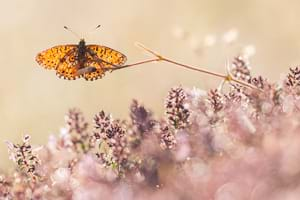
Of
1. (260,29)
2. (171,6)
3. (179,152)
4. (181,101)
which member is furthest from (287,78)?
(171,6)

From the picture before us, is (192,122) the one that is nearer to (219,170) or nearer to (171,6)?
(219,170)

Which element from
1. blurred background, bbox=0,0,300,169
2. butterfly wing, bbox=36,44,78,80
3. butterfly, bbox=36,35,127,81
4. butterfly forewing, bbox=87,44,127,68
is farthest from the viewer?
blurred background, bbox=0,0,300,169

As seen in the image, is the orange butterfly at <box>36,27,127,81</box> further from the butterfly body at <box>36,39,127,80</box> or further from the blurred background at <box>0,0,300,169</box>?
the blurred background at <box>0,0,300,169</box>

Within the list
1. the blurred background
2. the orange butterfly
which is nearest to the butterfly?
the orange butterfly

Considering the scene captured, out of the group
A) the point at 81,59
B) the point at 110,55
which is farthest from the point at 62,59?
the point at 81,59

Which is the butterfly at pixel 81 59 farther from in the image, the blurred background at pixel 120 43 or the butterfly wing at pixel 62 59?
the blurred background at pixel 120 43

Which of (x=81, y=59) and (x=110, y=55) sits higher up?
(x=110, y=55)

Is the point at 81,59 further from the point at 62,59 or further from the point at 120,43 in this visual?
the point at 120,43

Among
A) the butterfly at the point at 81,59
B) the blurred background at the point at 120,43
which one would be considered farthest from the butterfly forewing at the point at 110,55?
the blurred background at the point at 120,43
